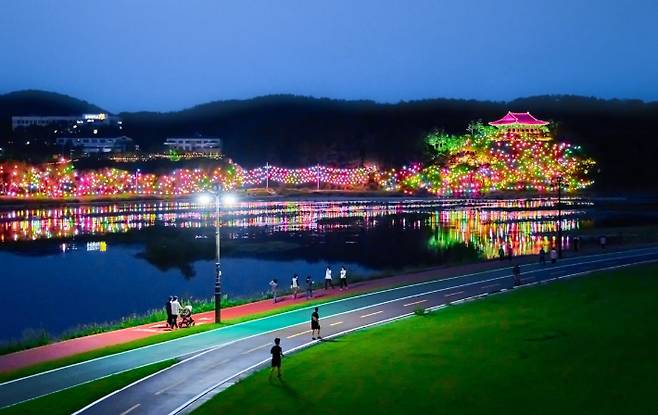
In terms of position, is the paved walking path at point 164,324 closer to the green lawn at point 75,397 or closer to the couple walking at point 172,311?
the couple walking at point 172,311

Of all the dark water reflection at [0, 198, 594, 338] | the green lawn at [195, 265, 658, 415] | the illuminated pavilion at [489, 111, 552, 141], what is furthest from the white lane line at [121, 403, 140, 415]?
the illuminated pavilion at [489, 111, 552, 141]

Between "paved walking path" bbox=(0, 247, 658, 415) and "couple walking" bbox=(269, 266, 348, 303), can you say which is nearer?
"paved walking path" bbox=(0, 247, 658, 415)

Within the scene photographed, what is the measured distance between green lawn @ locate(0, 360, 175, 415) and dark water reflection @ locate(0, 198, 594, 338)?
1779 centimetres

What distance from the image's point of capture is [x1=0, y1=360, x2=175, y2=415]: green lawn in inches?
757

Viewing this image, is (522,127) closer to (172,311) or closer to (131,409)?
(172,311)

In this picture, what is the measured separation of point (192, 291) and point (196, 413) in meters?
32.8

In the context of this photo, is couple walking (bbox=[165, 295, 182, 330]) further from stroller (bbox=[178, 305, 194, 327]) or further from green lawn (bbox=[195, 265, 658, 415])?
green lawn (bbox=[195, 265, 658, 415])

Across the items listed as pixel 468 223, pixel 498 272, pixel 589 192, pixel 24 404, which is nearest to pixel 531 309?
pixel 498 272

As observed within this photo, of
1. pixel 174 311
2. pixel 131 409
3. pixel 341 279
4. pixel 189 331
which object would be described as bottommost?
pixel 189 331

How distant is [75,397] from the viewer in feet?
67.0

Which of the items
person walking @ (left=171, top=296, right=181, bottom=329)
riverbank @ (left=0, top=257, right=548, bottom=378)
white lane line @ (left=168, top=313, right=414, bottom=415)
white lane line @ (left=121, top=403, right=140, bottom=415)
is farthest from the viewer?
person walking @ (left=171, top=296, right=181, bottom=329)

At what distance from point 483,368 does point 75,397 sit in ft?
39.8

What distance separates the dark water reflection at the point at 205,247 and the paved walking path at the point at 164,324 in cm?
873

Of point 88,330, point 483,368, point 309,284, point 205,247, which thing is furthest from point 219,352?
point 205,247
